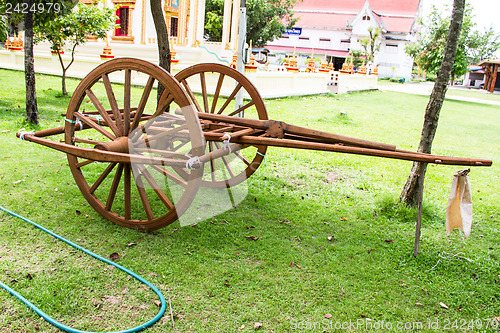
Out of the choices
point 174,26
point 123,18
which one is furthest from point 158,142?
point 174,26

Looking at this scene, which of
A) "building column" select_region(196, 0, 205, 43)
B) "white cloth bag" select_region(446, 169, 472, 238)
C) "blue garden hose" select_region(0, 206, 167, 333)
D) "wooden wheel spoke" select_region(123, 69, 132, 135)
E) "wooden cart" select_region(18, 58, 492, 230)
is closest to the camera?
"blue garden hose" select_region(0, 206, 167, 333)

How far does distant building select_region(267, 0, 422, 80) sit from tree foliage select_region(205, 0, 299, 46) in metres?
14.4

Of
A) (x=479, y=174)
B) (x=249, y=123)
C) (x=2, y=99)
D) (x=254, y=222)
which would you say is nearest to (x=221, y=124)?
(x=249, y=123)

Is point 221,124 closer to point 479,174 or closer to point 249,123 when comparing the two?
point 249,123

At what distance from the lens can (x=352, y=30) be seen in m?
48.2

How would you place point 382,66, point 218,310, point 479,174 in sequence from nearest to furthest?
point 218,310
point 479,174
point 382,66

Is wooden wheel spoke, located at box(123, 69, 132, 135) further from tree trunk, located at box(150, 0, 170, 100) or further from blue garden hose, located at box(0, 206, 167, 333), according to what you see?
tree trunk, located at box(150, 0, 170, 100)

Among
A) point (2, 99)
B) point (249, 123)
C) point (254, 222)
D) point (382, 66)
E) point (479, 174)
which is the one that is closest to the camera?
point (249, 123)

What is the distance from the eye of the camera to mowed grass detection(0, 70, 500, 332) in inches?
111

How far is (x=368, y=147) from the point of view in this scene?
3.56 meters

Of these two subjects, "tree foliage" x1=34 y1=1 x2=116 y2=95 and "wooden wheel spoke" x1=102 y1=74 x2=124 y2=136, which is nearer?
"wooden wheel spoke" x1=102 y1=74 x2=124 y2=136

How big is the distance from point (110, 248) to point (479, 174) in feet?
19.9

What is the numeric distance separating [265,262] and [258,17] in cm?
3290

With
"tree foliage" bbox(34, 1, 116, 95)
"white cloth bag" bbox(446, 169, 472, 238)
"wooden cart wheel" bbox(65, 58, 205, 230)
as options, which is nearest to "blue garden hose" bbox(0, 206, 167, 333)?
"wooden cart wheel" bbox(65, 58, 205, 230)
